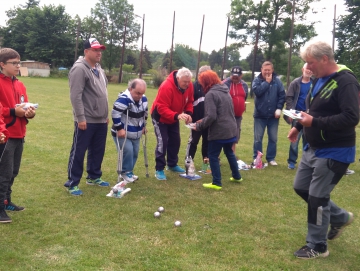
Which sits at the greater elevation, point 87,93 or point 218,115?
point 87,93

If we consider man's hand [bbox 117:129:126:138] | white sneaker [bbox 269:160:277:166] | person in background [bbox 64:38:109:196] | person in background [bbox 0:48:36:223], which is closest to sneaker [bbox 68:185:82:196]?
person in background [bbox 64:38:109:196]

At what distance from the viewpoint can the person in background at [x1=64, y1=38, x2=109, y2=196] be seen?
535 centimetres

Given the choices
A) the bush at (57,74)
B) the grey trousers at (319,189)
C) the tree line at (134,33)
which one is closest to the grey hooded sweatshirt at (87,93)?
the grey trousers at (319,189)

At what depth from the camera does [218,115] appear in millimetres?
6027

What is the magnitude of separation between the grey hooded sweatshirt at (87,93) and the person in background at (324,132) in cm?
304

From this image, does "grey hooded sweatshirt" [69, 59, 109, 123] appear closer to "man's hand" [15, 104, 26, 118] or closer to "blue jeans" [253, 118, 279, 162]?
"man's hand" [15, 104, 26, 118]

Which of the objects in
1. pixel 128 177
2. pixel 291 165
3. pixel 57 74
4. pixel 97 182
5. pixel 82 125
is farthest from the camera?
pixel 57 74

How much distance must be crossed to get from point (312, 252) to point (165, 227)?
1677 mm

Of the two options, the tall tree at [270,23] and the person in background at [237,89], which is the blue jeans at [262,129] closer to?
the person in background at [237,89]

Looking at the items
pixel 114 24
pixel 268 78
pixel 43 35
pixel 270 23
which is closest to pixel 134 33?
pixel 114 24

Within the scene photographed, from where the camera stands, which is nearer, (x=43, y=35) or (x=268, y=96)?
(x=268, y=96)

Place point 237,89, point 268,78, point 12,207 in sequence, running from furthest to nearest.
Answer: point 268,78
point 237,89
point 12,207

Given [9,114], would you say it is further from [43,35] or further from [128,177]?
[43,35]

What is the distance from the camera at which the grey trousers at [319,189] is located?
146 inches
